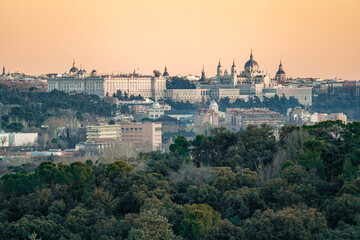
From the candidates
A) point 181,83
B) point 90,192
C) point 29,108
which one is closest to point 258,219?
point 90,192

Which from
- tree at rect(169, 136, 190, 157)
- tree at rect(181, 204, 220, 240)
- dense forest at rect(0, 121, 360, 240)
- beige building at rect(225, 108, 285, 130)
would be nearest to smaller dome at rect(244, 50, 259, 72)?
beige building at rect(225, 108, 285, 130)

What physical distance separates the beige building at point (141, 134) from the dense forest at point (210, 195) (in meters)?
23.8

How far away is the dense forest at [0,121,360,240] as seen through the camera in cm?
1571

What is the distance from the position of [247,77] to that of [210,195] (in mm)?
73298

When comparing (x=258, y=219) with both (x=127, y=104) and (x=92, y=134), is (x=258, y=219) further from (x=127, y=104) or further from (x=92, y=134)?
(x=127, y=104)

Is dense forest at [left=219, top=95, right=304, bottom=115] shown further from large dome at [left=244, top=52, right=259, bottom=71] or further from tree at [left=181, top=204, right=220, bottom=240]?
tree at [left=181, top=204, right=220, bottom=240]

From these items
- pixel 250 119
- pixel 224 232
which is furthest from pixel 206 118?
pixel 224 232

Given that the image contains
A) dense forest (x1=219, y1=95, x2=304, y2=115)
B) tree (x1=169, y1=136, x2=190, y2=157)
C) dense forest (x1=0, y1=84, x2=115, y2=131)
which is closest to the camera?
tree (x1=169, y1=136, x2=190, y2=157)

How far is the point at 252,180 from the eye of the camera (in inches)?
773

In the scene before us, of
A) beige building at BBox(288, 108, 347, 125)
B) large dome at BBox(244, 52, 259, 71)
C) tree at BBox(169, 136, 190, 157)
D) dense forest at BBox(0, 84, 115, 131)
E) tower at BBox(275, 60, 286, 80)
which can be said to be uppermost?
large dome at BBox(244, 52, 259, 71)

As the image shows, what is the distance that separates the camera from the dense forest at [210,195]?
15711 millimetres

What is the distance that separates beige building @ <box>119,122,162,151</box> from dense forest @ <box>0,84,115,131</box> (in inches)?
191

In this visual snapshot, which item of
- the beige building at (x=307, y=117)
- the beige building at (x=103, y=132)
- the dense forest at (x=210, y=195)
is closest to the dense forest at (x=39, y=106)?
the beige building at (x=103, y=132)

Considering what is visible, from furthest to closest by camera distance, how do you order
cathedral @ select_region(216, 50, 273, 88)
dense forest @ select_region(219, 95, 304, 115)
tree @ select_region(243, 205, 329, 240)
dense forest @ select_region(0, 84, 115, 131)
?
cathedral @ select_region(216, 50, 273, 88) < dense forest @ select_region(219, 95, 304, 115) < dense forest @ select_region(0, 84, 115, 131) < tree @ select_region(243, 205, 329, 240)
